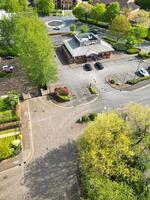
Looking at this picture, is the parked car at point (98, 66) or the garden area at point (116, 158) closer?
the garden area at point (116, 158)

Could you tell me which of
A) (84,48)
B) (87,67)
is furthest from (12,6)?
(87,67)

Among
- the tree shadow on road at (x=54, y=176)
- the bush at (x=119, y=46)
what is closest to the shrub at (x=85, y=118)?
the tree shadow on road at (x=54, y=176)

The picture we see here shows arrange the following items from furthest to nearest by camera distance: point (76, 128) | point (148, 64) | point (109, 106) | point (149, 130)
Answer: point (148, 64)
point (109, 106)
point (76, 128)
point (149, 130)

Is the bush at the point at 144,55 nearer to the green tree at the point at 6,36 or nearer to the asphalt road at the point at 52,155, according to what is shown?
the asphalt road at the point at 52,155

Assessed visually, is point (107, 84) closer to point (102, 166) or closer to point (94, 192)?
point (102, 166)

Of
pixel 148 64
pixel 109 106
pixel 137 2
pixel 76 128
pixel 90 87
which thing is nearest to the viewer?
pixel 76 128

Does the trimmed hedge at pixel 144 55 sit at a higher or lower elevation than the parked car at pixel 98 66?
higher

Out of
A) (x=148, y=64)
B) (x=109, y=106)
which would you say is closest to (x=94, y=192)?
(x=109, y=106)
